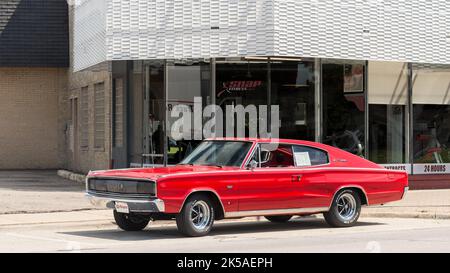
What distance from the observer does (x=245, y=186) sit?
13.4 metres

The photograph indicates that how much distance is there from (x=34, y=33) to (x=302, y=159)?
16840 mm

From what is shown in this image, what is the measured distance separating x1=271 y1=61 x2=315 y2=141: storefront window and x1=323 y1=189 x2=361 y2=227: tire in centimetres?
614

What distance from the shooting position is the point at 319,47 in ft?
65.4

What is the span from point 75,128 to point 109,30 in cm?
910

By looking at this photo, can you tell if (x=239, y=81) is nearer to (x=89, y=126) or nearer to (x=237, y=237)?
(x=89, y=126)

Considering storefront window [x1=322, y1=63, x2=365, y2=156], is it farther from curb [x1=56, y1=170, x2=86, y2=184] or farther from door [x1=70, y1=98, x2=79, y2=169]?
door [x1=70, y1=98, x2=79, y2=169]

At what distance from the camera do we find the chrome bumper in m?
12.5

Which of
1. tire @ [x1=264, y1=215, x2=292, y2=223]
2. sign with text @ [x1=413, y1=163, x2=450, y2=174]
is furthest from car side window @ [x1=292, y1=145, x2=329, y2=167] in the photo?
sign with text @ [x1=413, y1=163, x2=450, y2=174]

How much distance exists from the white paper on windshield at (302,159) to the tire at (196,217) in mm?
1895

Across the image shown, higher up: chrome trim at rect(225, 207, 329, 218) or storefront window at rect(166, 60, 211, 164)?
storefront window at rect(166, 60, 211, 164)

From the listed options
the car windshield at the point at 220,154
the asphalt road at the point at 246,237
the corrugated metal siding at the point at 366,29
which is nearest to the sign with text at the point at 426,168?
the corrugated metal siding at the point at 366,29

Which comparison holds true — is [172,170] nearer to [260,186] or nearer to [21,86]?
[260,186]
